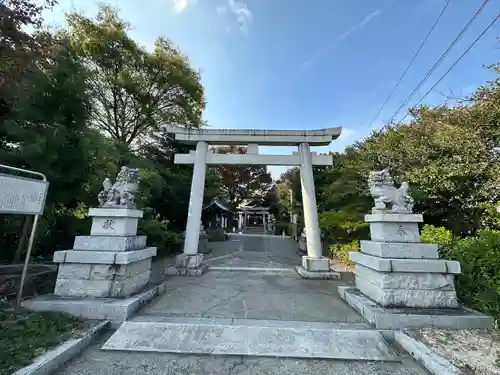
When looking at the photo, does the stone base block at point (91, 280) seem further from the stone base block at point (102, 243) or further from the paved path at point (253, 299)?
the paved path at point (253, 299)

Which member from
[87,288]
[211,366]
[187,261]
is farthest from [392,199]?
[187,261]

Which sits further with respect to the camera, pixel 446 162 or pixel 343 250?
pixel 343 250

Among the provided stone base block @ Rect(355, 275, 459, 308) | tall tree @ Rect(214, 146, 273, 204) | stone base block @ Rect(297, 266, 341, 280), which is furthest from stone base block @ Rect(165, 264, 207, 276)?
tall tree @ Rect(214, 146, 273, 204)

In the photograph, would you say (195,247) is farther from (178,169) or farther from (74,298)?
(178,169)

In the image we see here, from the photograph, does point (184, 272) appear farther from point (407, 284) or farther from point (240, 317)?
point (407, 284)

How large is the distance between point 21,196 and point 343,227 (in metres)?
8.54

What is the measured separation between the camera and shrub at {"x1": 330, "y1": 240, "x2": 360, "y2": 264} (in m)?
8.35

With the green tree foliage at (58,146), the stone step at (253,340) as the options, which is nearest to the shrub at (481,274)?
the stone step at (253,340)

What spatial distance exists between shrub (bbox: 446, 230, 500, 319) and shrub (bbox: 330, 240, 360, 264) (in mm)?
4185

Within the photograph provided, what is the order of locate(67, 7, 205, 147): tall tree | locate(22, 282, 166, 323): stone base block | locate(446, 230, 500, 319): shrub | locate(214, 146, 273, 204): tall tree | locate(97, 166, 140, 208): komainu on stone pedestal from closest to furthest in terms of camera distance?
locate(22, 282, 166, 323): stone base block, locate(446, 230, 500, 319): shrub, locate(97, 166, 140, 208): komainu on stone pedestal, locate(67, 7, 205, 147): tall tree, locate(214, 146, 273, 204): tall tree

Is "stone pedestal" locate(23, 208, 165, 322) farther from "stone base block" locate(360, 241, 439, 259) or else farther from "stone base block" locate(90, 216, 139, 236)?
"stone base block" locate(360, 241, 439, 259)

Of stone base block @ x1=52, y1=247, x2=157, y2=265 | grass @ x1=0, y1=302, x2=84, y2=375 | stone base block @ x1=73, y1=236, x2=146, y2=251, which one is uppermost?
stone base block @ x1=73, y1=236, x2=146, y2=251

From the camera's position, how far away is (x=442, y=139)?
6.96m

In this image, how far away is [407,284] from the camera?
342 cm
